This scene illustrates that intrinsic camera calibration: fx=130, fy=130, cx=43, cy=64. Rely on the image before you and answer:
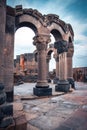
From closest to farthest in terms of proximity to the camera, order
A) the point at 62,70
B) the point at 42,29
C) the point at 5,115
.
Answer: the point at 5,115 < the point at 42,29 < the point at 62,70

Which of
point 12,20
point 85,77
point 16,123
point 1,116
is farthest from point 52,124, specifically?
point 85,77

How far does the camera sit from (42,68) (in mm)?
6770

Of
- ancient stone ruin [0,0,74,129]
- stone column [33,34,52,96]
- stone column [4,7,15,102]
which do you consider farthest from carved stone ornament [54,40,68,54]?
stone column [4,7,15,102]

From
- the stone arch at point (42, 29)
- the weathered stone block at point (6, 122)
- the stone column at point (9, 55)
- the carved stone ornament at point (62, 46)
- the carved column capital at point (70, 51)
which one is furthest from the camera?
the carved column capital at point (70, 51)

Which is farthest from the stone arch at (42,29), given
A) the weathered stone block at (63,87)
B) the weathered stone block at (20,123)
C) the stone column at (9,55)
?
the weathered stone block at (20,123)

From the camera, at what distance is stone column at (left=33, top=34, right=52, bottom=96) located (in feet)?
21.4

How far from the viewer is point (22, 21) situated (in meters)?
6.32

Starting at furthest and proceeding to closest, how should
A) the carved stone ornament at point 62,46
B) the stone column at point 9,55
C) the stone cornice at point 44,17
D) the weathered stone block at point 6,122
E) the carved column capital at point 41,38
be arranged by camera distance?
1. the carved stone ornament at point 62,46
2. the carved column capital at point 41,38
3. the stone cornice at point 44,17
4. the stone column at point 9,55
5. the weathered stone block at point 6,122

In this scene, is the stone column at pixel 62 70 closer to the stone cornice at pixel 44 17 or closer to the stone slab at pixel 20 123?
the stone cornice at pixel 44 17

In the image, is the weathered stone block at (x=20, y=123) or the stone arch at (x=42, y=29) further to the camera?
the stone arch at (x=42, y=29)

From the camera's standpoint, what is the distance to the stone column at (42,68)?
6.52 m

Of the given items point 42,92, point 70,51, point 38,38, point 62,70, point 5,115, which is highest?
point 38,38

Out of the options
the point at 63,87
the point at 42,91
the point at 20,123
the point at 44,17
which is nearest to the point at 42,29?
the point at 44,17

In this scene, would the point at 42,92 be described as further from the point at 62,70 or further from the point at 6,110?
the point at 6,110
